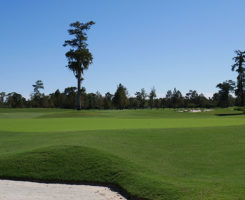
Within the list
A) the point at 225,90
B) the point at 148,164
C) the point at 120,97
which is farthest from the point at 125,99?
the point at 148,164

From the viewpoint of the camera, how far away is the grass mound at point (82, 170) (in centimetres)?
908

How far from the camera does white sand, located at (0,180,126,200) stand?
8586mm

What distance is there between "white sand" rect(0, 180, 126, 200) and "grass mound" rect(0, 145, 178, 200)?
471mm

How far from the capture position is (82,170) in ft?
35.8

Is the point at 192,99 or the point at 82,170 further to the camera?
the point at 192,99

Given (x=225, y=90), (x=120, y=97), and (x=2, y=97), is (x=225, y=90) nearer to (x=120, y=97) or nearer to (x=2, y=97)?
(x=120, y=97)

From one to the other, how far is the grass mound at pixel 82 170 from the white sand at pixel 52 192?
1.55ft

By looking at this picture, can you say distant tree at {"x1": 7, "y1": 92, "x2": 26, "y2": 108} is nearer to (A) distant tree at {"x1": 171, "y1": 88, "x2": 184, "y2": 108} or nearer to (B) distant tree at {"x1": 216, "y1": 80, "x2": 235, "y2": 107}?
(A) distant tree at {"x1": 171, "y1": 88, "x2": 184, "y2": 108}

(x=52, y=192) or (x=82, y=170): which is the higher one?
(x=82, y=170)

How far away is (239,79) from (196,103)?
58.5 metres

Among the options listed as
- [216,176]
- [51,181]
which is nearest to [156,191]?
[216,176]

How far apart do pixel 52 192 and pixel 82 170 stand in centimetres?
189

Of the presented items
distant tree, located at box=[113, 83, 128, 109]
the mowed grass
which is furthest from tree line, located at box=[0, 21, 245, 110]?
the mowed grass

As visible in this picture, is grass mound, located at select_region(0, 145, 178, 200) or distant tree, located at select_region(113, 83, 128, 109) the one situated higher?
distant tree, located at select_region(113, 83, 128, 109)
